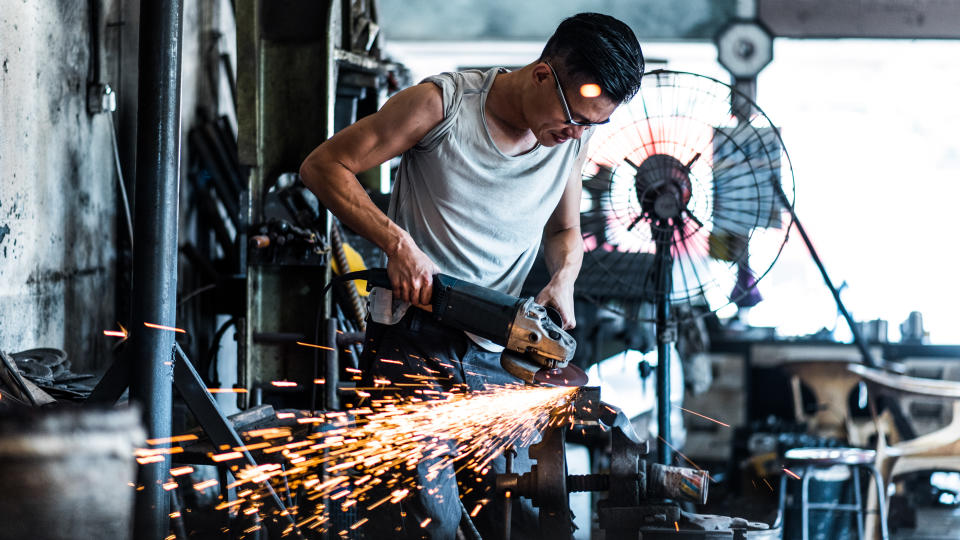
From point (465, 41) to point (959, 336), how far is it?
491cm

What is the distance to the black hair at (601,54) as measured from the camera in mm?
2344

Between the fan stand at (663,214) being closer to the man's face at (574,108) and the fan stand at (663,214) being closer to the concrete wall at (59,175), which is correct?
the man's face at (574,108)

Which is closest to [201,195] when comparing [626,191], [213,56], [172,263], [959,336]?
[213,56]

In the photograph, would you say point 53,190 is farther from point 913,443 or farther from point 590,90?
point 913,443

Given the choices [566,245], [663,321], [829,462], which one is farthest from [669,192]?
[829,462]

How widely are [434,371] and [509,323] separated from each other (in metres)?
0.33

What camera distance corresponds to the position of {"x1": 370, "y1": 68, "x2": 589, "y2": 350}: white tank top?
2514 mm

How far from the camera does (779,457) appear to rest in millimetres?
5816

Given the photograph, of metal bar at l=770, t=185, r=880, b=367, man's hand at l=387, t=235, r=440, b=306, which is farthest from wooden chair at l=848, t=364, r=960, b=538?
man's hand at l=387, t=235, r=440, b=306

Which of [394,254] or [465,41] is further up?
[465,41]

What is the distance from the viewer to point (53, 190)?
3600 mm

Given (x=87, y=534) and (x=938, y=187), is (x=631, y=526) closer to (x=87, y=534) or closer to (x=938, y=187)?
(x=87, y=534)

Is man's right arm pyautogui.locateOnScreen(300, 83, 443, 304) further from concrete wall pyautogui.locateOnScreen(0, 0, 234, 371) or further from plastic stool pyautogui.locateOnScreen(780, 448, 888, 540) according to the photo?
plastic stool pyautogui.locateOnScreen(780, 448, 888, 540)

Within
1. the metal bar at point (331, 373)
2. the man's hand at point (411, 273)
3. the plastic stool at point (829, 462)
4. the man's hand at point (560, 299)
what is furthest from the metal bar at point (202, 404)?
the plastic stool at point (829, 462)
